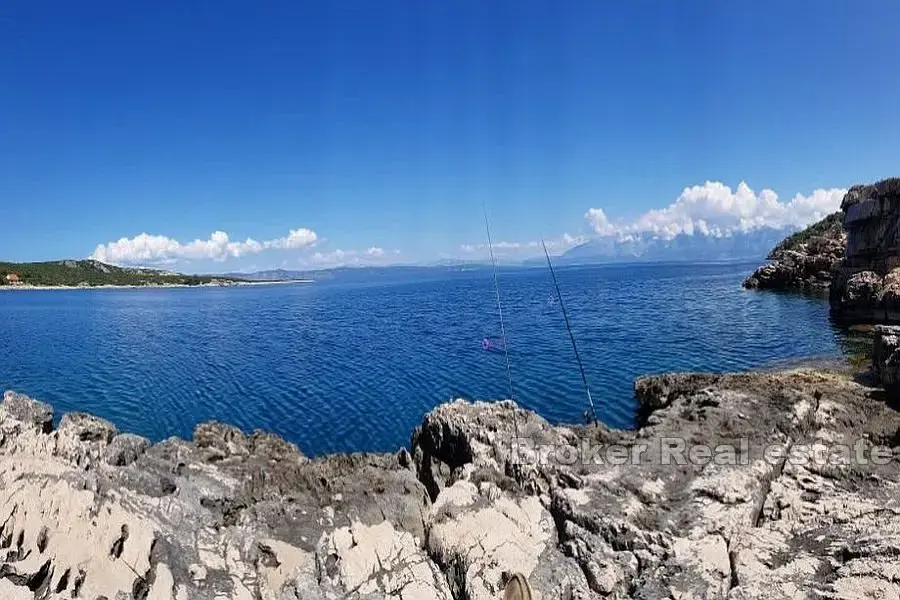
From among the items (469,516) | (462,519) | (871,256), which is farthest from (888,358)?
(871,256)

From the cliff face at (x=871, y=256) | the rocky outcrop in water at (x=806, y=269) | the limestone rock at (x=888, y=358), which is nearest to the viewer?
the limestone rock at (x=888, y=358)

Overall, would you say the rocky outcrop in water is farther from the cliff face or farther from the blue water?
the cliff face

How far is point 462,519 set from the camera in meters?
11.2

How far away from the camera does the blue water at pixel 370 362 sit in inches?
1112

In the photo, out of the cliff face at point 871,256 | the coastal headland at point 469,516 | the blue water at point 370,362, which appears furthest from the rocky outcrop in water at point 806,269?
the coastal headland at point 469,516

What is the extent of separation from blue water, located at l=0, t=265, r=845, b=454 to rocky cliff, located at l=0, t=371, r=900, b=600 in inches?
416

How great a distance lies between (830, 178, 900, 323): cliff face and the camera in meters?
46.7

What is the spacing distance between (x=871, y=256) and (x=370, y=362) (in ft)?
161

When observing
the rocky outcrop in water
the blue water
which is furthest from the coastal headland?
the rocky outcrop in water

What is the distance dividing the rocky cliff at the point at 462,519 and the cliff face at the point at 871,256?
40.6 metres

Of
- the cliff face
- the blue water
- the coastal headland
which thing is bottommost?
the blue water

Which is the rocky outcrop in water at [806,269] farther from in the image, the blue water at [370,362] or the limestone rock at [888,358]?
the limestone rock at [888,358]

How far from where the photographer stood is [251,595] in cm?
938

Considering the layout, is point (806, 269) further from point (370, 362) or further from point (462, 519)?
point (462, 519)
